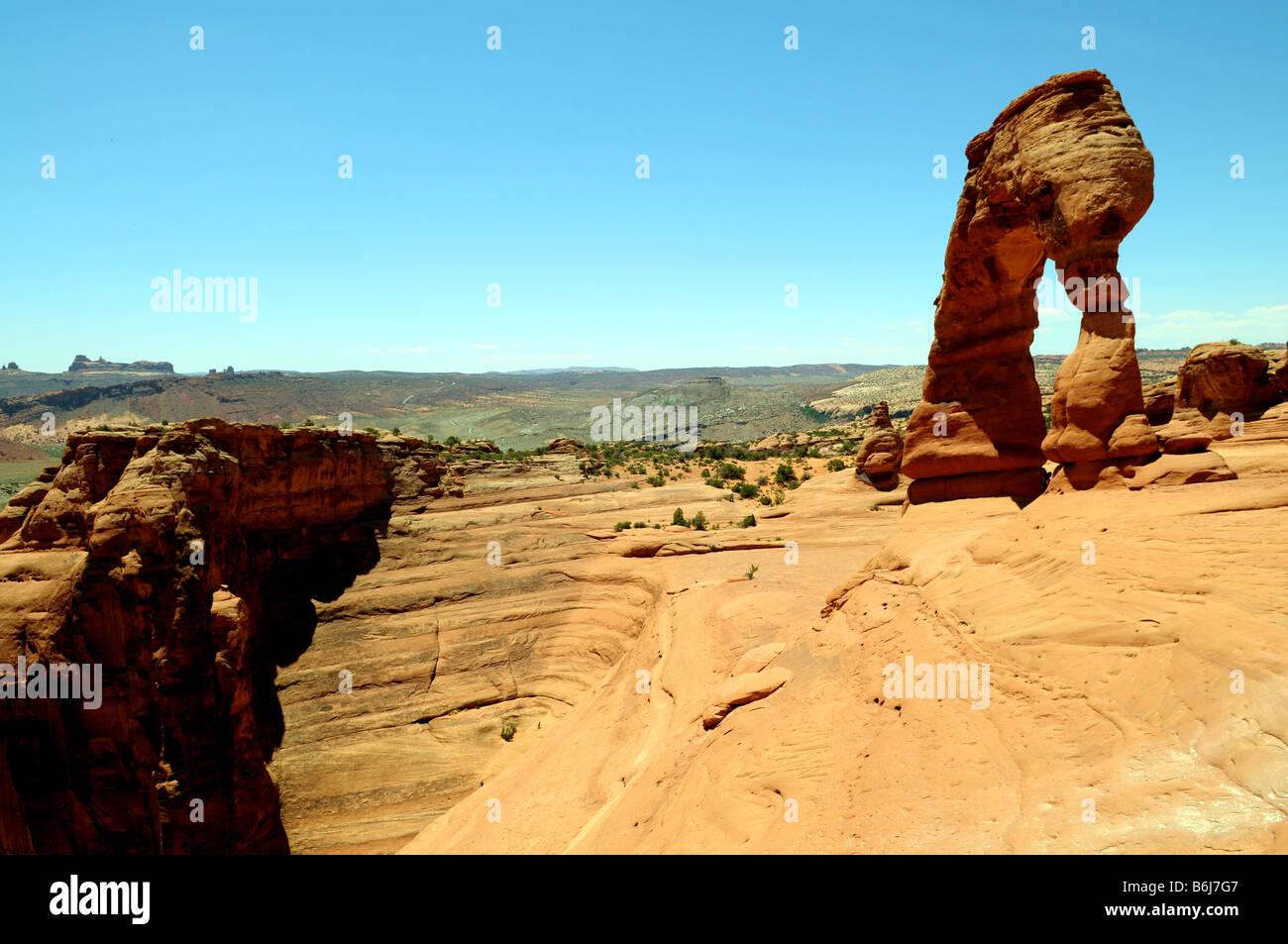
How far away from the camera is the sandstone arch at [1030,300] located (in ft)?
29.6

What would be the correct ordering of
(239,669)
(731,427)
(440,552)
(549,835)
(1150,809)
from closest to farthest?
1. (1150,809)
2. (549,835)
3. (239,669)
4. (440,552)
5. (731,427)

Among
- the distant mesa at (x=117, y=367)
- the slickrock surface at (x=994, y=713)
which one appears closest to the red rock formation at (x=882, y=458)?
the slickrock surface at (x=994, y=713)

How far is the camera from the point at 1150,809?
4234mm

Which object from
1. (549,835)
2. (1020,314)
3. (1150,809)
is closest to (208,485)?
(549,835)

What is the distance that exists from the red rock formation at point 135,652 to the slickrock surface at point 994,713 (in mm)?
3283

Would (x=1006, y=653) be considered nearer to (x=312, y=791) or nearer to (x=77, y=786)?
(x=77, y=786)

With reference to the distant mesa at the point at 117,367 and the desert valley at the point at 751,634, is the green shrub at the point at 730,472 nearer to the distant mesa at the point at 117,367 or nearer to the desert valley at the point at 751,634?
the desert valley at the point at 751,634

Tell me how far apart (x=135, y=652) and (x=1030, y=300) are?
53.2 ft

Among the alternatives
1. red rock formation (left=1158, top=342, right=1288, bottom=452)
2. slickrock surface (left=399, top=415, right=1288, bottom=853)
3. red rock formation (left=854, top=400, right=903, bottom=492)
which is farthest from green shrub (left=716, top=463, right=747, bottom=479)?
slickrock surface (left=399, top=415, right=1288, bottom=853)

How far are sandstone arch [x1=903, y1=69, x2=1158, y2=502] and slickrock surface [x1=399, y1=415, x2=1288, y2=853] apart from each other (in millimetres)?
1009

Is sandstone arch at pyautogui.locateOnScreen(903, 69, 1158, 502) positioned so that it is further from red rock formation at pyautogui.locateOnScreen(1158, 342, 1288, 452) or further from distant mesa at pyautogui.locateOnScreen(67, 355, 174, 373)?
distant mesa at pyautogui.locateOnScreen(67, 355, 174, 373)

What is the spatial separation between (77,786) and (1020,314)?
16993 mm

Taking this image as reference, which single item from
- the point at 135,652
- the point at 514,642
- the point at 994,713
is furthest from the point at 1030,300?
the point at 135,652

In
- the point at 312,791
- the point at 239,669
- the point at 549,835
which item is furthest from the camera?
the point at 312,791
